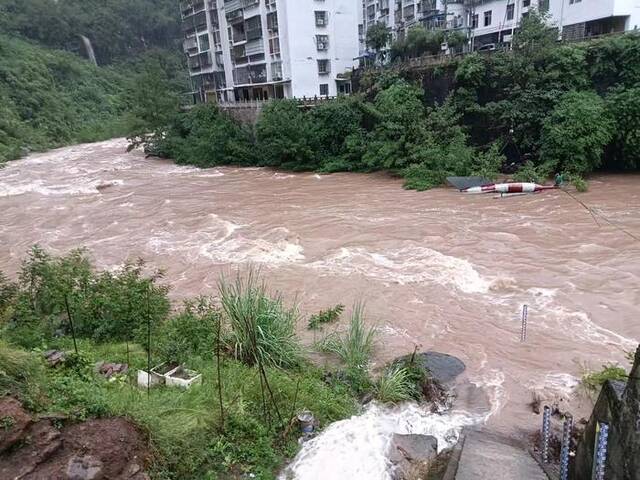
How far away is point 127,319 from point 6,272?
7.13 m

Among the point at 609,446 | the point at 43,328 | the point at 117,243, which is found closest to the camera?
the point at 609,446

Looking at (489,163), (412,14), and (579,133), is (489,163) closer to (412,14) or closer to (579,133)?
(579,133)

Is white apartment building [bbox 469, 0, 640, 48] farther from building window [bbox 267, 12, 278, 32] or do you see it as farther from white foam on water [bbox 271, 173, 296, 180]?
building window [bbox 267, 12, 278, 32]

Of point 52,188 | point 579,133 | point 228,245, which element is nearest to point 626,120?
point 579,133

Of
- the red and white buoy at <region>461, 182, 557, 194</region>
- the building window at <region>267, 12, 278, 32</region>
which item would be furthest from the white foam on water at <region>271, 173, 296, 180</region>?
the building window at <region>267, 12, 278, 32</region>

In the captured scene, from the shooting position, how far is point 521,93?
816 inches

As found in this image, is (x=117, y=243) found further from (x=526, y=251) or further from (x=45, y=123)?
(x=45, y=123)

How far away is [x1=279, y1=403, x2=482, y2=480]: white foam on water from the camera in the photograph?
5148mm

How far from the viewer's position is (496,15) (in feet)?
106

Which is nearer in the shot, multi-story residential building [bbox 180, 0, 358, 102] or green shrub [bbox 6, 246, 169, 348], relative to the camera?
green shrub [bbox 6, 246, 169, 348]

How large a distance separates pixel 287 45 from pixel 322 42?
242 cm

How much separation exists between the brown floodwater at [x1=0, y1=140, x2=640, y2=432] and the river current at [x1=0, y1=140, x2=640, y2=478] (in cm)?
4

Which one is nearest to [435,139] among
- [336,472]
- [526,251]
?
[526,251]

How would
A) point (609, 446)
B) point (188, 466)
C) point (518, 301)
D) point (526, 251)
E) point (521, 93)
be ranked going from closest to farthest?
point (609, 446), point (188, 466), point (518, 301), point (526, 251), point (521, 93)
